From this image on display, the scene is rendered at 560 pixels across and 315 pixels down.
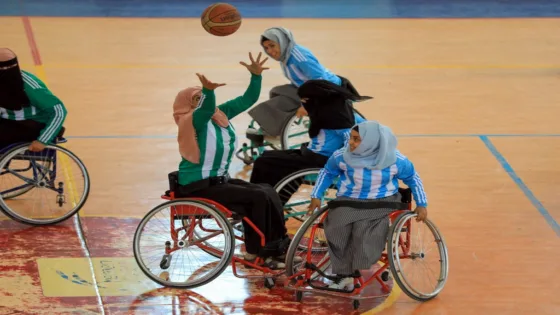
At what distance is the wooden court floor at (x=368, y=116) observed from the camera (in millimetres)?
5297

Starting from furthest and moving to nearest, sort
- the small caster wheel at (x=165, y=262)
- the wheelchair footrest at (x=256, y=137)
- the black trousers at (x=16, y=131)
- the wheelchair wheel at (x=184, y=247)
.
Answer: the wheelchair footrest at (x=256, y=137) → the black trousers at (x=16, y=131) → the small caster wheel at (x=165, y=262) → the wheelchair wheel at (x=184, y=247)

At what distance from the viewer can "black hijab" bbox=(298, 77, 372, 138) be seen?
5875 mm

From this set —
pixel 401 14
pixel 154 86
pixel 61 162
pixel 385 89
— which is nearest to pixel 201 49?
pixel 154 86

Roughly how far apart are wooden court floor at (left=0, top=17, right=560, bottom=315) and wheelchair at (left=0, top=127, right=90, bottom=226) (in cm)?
15

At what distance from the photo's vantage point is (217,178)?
5352mm

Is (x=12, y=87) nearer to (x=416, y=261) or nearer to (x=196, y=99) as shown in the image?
(x=196, y=99)

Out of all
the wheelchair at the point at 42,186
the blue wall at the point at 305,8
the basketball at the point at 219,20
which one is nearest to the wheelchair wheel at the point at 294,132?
the basketball at the point at 219,20

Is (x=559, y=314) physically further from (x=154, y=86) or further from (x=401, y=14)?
(x=401, y=14)

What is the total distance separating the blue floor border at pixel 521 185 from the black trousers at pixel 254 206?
2004 millimetres

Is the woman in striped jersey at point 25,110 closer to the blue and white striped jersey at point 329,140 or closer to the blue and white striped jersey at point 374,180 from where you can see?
the blue and white striped jersey at point 329,140

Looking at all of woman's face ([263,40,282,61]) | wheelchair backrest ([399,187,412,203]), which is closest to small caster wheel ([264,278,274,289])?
wheelchair backrest ([399,187,412,203])

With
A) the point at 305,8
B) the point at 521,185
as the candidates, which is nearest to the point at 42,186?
the point at 521,185

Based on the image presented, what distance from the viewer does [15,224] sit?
20.5 feet

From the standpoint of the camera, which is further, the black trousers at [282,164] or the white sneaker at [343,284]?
the black trousers at [282,164]
